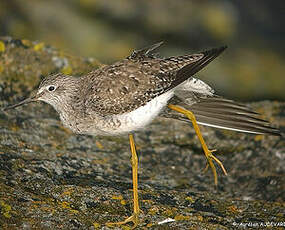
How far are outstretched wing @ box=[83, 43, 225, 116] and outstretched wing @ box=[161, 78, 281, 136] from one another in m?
0.73

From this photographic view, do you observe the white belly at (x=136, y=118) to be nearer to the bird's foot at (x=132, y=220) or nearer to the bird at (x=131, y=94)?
the bird at (x=131, y=94)

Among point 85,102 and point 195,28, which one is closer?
point 85,102

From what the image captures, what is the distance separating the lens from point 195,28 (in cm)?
1448

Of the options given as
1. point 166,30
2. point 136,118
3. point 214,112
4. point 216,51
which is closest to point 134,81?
point 136,118

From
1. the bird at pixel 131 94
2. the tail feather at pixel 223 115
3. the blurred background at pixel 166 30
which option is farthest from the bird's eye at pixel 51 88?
the blurred background at pixel 166 30

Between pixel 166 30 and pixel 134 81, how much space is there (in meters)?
7.60

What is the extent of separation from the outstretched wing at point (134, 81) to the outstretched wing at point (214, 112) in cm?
73

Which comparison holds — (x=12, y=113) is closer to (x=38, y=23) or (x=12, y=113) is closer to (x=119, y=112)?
(x=119, y=112)

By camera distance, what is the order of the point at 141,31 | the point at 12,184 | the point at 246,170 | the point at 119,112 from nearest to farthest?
the point at 12,184, the point at 119,112, the point at 246,170, the point at 141,31

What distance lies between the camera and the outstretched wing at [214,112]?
303 inches

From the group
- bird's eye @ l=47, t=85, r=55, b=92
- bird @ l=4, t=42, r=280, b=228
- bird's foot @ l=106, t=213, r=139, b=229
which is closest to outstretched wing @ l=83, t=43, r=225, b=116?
bird @ l=4, t=42, r=280, b=228

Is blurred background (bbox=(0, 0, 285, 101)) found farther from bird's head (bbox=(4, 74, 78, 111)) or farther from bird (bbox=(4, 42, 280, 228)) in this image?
bird's head (bbox=(4, 74, 78, 111))

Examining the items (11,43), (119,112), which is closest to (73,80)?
(119,112)

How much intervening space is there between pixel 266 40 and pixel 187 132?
7512 mm
